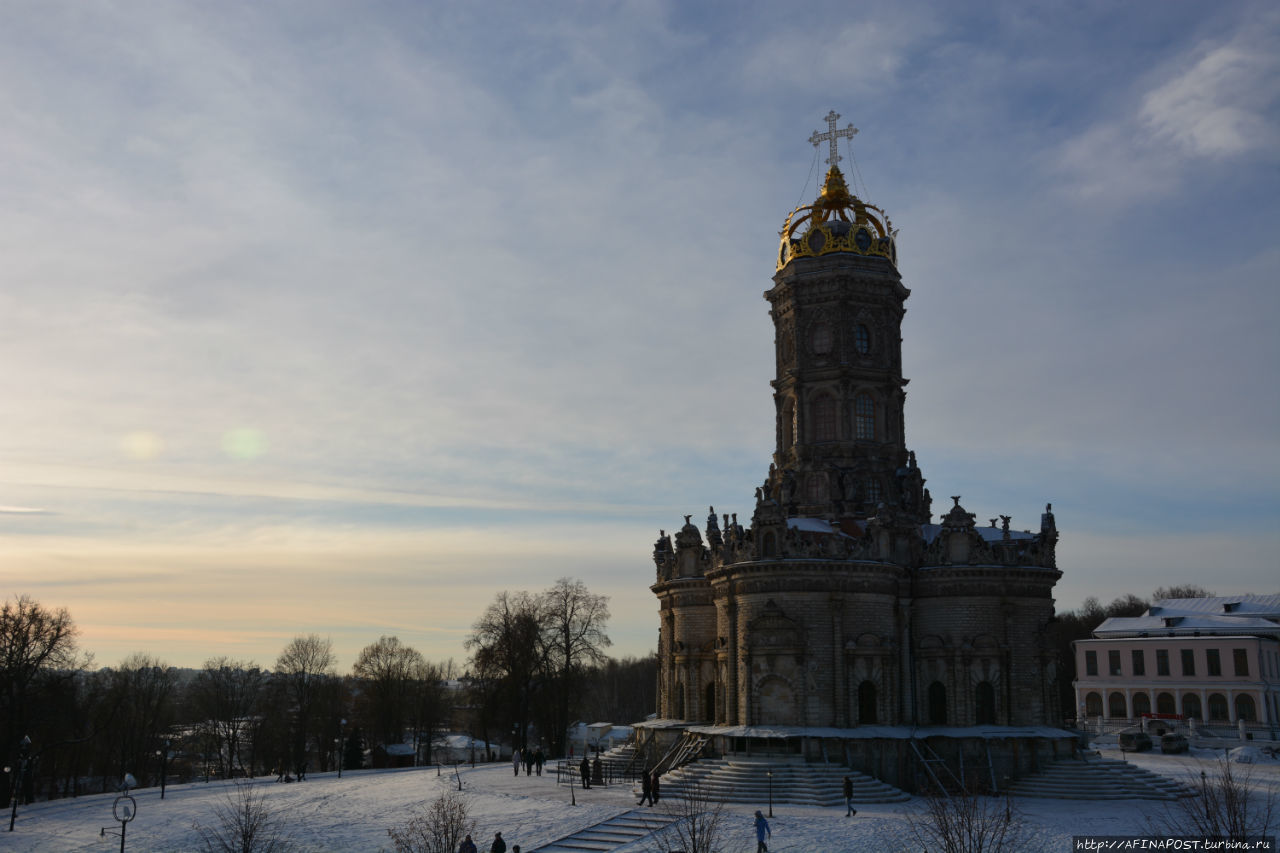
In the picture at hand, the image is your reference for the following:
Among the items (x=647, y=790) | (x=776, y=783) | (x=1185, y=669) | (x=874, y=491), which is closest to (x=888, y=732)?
(x=776, y=783)

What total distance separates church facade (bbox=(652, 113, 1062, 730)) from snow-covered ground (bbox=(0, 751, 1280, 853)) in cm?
568

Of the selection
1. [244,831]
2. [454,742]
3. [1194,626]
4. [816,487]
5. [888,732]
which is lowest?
[454,742]

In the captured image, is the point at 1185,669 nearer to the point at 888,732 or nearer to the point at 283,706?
the point at 888,732

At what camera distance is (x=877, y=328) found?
51.8 metres

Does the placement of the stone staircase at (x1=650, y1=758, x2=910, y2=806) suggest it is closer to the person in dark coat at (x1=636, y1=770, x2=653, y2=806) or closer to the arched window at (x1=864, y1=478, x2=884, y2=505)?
Result: the person in dark coat at (x1=636, y1=770, x2=653, y2=806)

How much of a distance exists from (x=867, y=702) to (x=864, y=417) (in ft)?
44.6

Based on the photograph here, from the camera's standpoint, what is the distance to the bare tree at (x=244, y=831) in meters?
27.4

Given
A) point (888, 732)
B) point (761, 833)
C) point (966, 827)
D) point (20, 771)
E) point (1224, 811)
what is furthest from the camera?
point (888, 732)

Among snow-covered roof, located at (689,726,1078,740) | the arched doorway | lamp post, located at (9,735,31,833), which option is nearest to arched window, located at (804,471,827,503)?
the arched doorway

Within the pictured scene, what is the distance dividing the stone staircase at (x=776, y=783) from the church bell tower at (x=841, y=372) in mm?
12697

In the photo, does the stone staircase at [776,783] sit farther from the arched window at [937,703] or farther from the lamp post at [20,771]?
the lamp post at [20,771]

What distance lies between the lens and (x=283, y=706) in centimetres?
7819

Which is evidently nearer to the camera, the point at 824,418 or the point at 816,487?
the point at 816,487

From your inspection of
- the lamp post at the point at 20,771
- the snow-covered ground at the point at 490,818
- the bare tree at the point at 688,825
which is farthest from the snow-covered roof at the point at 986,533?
the lamp post at the point at 20,771
